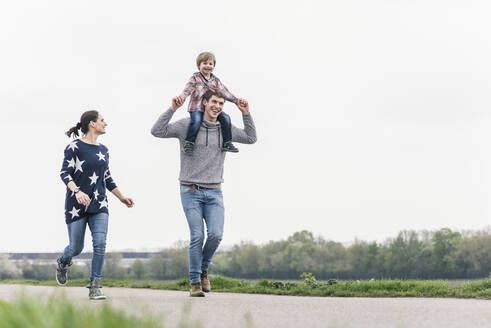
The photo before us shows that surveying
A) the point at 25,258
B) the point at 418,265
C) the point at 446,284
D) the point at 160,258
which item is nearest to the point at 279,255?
the point at 418,265

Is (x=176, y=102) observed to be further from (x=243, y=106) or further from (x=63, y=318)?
(x=63, y=318)

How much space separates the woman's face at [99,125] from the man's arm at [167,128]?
60cm

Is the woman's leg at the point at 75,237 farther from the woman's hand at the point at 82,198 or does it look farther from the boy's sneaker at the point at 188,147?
the boy's sneaker at the point at 188,147

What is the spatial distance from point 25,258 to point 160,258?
18.0 meters

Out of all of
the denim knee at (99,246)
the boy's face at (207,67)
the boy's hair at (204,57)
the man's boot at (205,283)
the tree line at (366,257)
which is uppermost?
the tree line at (366,257)

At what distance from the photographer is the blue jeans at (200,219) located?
26.0ft

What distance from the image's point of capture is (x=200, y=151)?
8.00 metres

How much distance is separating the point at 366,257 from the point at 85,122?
134 meters

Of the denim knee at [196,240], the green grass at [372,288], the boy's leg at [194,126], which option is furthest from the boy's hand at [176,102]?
the green grass at [372,288]

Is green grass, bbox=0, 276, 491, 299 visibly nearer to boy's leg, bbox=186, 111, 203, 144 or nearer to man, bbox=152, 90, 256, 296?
man, bbox=152, 90, 256, 296

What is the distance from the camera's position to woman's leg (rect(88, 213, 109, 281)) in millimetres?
7848

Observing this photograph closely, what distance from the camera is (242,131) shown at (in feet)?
27.9

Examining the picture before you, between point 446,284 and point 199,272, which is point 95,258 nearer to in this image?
point 199,272

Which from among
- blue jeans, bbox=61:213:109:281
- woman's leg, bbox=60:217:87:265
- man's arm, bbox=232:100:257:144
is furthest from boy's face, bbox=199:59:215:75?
woman's leg, bbox=60:217:87:265
